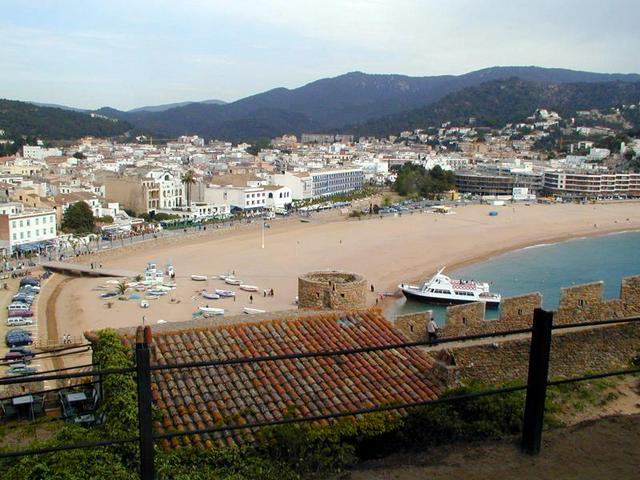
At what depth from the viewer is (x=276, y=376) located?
5.79 meters

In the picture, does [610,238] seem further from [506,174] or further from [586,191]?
Result: [506,174]

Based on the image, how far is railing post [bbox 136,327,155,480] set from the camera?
2441mm

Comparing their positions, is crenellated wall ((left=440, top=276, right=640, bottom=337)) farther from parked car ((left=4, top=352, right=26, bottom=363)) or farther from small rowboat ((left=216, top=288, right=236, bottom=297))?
small rowboat ((left=216, top=288, right=236, bottom=297))

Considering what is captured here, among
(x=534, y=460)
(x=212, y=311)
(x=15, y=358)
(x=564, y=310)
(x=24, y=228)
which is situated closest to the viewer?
(x=534, y=460)

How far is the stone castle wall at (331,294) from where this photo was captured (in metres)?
7.57

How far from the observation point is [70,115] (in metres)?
151

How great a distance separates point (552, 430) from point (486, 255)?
33322mm

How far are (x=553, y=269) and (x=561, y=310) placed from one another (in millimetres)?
25562

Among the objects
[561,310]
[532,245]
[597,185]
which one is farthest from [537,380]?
[597,185]

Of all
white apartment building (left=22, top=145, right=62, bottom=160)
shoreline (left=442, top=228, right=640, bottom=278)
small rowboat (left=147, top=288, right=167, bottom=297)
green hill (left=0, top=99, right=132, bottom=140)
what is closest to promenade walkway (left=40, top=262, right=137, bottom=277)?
small rowboat (left=147, top=288, right=167, bottom=297)

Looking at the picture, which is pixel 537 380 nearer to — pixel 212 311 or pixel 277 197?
pixel 212 311

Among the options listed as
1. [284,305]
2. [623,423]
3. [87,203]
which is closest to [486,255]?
[284,305]

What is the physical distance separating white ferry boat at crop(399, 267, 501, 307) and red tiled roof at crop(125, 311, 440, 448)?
18.3 meters

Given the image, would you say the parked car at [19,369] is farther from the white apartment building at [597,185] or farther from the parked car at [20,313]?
the white apartment building at [597,185]
